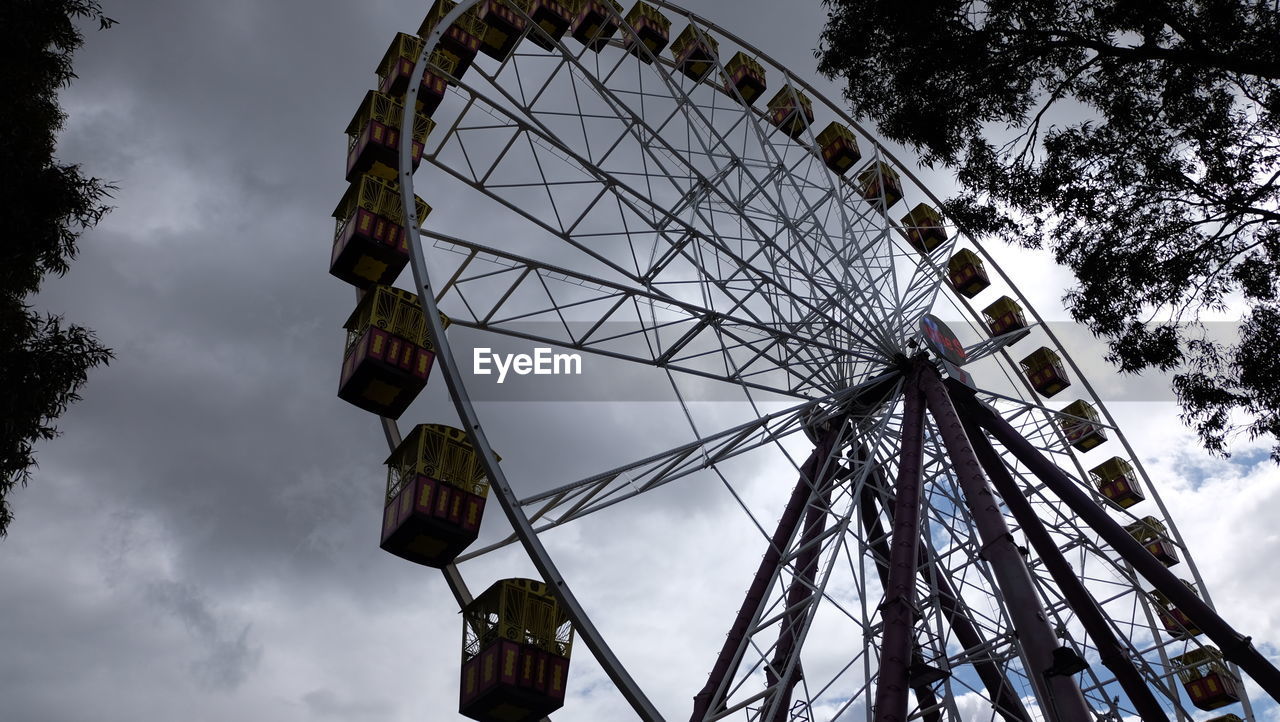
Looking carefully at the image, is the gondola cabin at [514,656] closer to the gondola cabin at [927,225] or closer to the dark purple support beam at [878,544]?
the dark purple support beam at [878,544]

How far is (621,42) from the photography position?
22.7 metres

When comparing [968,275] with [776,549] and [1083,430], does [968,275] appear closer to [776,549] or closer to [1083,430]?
[1083,430]

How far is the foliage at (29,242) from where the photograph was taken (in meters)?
10.7

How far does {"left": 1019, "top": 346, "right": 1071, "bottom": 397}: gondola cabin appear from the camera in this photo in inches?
1051

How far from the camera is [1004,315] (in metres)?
26.2

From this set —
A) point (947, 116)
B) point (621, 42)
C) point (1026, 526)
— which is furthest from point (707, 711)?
point (621, 42)

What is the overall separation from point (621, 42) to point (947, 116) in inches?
425

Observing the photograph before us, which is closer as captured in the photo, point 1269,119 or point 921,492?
point 1269,119

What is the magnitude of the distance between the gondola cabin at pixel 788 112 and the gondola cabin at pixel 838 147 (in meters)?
0.67

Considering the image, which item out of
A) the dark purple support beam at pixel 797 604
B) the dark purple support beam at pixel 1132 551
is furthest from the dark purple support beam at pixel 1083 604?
the dark purple support beam at pixel 797 604

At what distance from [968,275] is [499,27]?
42.9 feet

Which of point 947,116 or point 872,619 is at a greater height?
point 947,116

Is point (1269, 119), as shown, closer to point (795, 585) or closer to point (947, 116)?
point (947, 116)

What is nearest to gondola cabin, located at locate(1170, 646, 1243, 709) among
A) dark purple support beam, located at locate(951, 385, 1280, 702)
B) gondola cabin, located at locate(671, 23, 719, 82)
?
dark purple support beam, located at locate(951, 385, 1280, 702)
